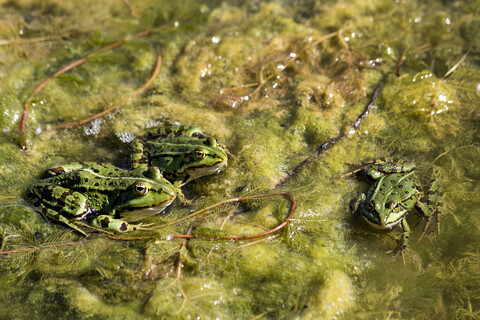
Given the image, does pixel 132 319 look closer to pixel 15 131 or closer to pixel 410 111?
pixel 15 131

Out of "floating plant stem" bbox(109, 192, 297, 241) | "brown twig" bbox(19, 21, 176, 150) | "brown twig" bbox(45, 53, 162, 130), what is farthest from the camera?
"brown twig" bbox(45, 53, 162, 130)

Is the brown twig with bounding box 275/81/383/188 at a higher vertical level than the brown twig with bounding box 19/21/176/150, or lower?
lower

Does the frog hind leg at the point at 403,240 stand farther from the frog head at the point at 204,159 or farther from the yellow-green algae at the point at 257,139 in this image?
the frog head at the point at 204,159

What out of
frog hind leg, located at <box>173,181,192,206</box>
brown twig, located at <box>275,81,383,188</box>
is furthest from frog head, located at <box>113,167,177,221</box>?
brown twig, located at <box>275,81,383,188</box>

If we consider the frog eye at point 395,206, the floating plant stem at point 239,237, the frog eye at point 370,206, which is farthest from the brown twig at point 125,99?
the frog eye at point 395,206

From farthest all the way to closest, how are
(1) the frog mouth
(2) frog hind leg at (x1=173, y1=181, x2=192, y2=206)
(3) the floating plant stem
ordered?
(1) the frog mouth → (2) frog hind leg at (x1=173, y1=181, x2=192, y2=206) → (3) the floating plant stem

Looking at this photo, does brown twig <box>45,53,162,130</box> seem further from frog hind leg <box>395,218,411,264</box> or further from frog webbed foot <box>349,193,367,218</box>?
frog hind leg <box>395,218,411,264</box>

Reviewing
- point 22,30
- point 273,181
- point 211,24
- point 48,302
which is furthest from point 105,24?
point 48,302
